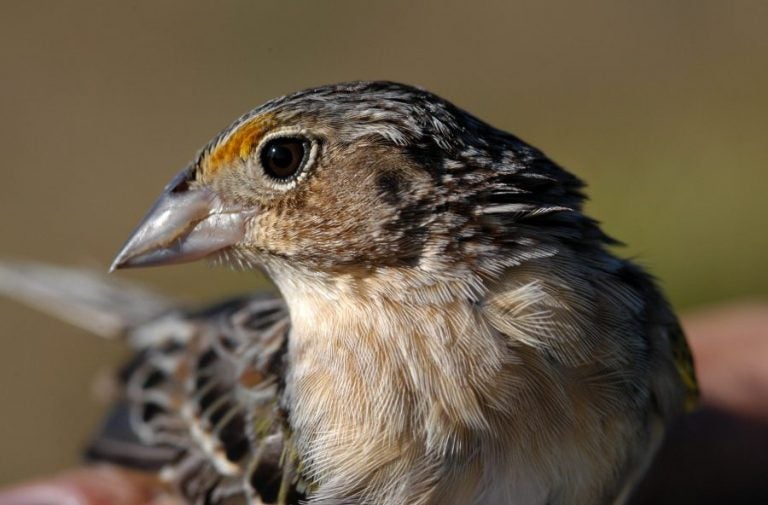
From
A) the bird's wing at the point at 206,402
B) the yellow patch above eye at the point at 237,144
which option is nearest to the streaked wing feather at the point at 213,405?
the bird's wing at the point at 206,402

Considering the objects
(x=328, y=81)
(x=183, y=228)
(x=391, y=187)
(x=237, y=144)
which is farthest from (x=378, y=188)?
(x=328, y=81)

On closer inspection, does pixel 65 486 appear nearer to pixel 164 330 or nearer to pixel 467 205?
pixel 164 330

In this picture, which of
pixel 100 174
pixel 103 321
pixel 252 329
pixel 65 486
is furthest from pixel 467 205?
pixel 100 174

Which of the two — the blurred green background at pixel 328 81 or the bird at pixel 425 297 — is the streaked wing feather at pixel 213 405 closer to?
the bird at pixel 425 297

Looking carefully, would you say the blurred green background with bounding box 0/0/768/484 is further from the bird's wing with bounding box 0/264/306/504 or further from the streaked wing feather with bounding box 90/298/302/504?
the streaked wing feather with bounding box 90/298/302/504

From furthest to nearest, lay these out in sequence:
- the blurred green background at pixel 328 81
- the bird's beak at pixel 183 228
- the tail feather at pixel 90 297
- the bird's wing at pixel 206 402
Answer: the blurred green background at pixel 328 81 → the tail feather at pixel 90 297 → the bird's wing at pixel 206 402 → the bird's beak at pixel 183 228

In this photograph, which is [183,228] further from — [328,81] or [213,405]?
[328,81]

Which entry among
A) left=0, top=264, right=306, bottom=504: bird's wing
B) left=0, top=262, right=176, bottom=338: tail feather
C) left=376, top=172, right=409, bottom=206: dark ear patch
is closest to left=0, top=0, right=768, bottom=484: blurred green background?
left=0, top=262, right=176, bottom=338: tail feather
